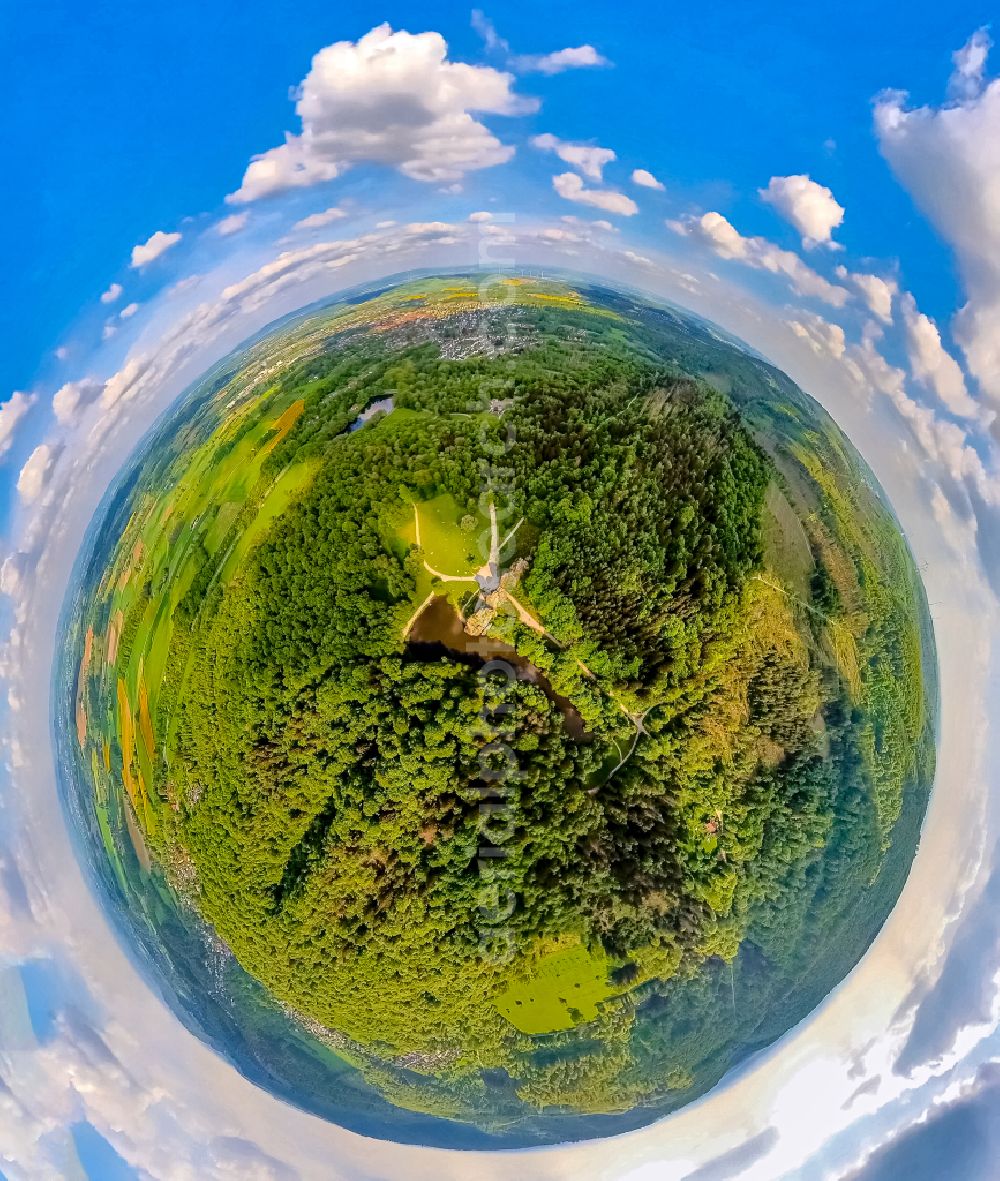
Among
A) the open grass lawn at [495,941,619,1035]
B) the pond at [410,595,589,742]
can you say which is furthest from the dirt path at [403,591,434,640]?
the open grass lawn at [495,941,619,1035]

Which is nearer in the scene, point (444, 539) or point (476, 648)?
point (476, 648)

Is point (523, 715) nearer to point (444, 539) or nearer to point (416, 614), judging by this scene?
point (416, 614)

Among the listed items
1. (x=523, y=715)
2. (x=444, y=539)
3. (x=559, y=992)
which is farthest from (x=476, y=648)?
(x=559, y=992)

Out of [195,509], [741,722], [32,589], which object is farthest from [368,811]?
[32,589]

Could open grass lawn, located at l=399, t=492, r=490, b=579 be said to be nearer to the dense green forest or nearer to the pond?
the dense green forest

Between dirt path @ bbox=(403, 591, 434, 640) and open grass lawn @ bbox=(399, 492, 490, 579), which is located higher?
open grass lawn @ bbox=(399, 492, 490, 579)

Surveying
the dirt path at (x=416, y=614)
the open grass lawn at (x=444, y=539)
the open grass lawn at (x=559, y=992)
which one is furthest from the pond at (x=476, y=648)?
the open grass lawn at (x=559, y=992)
